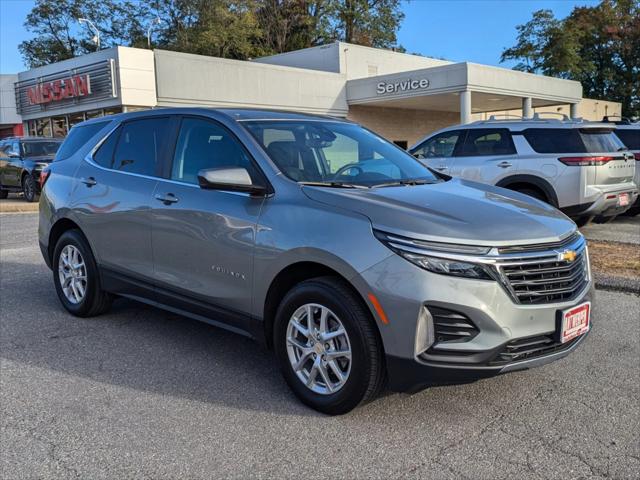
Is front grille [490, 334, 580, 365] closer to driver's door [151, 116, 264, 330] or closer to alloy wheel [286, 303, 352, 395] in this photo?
alloy wheel [286, 303, 352, 395]

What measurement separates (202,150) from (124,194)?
88cm

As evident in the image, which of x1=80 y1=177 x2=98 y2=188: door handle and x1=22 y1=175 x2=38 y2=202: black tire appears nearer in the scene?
x1=80 y1=177 x2=98 y2=188: door handle

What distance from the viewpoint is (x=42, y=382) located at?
157 inches

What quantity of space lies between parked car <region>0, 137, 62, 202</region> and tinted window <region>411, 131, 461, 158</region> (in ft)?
38.6

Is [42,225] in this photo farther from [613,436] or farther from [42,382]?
[613,436]

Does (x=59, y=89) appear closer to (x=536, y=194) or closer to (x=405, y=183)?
(x=536, y=194)

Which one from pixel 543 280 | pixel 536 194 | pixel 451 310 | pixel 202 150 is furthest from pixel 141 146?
pixel 536 194

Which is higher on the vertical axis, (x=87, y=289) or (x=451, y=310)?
(x=451, y=310)

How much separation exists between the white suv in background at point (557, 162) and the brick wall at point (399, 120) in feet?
64.5

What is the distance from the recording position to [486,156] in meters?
9.45

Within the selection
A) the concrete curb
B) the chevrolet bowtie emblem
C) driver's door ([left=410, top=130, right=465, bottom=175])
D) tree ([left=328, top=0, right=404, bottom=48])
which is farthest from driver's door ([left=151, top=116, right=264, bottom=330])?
tree ([left=328, top=0, right=404, bottom=48])

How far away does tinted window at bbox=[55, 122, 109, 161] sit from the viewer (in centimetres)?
556

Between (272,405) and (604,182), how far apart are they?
22.7 ft

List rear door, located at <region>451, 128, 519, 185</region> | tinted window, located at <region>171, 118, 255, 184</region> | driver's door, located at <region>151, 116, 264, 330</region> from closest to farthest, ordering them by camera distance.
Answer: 1. driver's door, located at <region>151, 116, 264, 330</region>
2. tinted window, located at <region>171, 118, 255, 184</region>
3. rear door, located at <region>451, 128, 519, 185</region>
